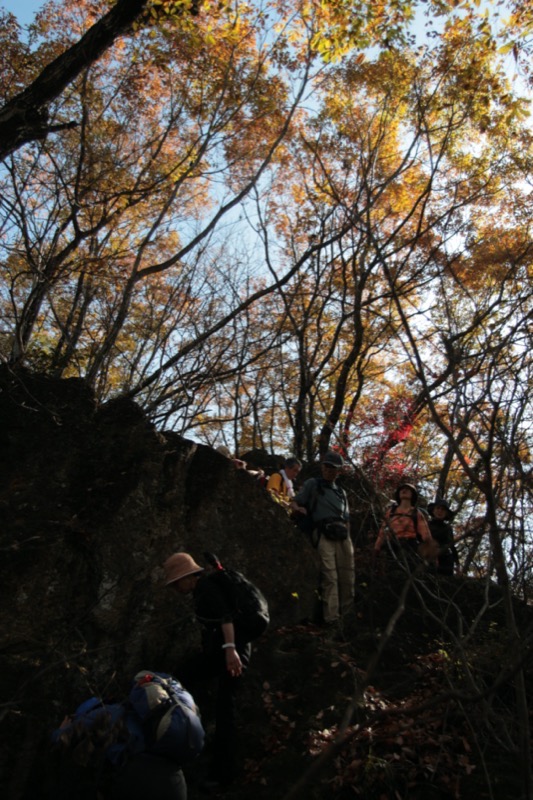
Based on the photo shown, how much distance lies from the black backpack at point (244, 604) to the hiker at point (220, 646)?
1cm

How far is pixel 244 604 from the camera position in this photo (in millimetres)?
A: 4898

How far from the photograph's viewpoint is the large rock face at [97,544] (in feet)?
A: 16.3

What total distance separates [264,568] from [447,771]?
2.94 metres

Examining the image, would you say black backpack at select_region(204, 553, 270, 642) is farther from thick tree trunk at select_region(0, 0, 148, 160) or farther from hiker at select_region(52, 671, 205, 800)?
thick tree trunk at select_region(0, 0, 148, 160)

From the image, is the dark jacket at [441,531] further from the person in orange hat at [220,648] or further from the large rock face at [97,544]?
the person in orange hat at [220,648]

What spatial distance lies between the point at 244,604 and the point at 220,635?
32 centimetres

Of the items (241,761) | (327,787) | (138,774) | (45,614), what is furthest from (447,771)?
(45,614)

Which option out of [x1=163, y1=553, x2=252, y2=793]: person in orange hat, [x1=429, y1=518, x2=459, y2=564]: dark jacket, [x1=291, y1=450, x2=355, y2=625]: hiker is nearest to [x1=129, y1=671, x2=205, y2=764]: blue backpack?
[x1=163, y1=553, x2=252, y2=793]: person in orange hat

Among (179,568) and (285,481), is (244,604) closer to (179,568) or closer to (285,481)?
(179,568)

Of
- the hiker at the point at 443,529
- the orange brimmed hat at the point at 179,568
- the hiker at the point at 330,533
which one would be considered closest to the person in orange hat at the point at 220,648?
the orange brimmed hat at the point at 179,568

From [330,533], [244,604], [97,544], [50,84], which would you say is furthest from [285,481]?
[50,84]

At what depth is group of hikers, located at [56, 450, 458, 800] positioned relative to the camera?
12.0 ft

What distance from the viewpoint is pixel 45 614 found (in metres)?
5.39

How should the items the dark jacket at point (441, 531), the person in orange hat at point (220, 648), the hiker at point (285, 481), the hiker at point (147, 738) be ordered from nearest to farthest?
the hiker at point (147, 738) → the person in orange hat at point (220, 648) → the dark jacket at point (441, 531) → the hiker at point (285, 481)
